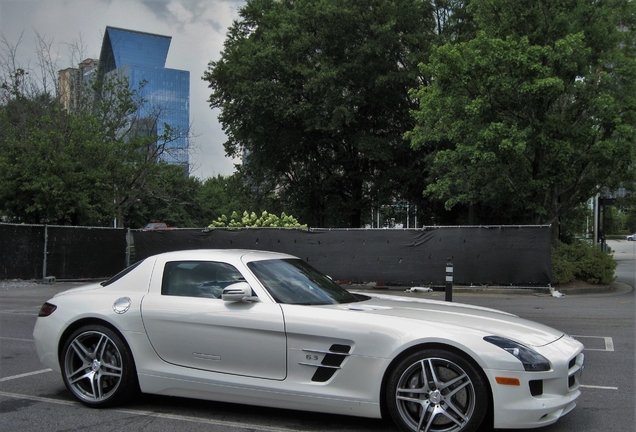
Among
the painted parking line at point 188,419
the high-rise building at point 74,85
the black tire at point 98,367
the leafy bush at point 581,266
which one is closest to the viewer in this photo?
the painted parking line at point 188,419

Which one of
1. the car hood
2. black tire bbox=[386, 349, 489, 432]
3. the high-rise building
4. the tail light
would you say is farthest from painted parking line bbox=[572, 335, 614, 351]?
the high-rise building

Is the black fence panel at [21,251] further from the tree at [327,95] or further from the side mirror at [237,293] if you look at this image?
the side mirror at [237,293]

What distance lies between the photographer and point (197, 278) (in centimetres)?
534

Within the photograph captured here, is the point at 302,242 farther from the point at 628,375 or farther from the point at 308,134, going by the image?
the point at 308,134

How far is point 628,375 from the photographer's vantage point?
6527 millimetres

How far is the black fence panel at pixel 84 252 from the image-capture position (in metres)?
20.1

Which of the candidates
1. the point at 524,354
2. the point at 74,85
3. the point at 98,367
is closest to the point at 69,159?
the point at 74,85

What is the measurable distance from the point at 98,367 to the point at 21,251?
53.2ft

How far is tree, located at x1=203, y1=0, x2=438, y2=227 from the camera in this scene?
28688 mm

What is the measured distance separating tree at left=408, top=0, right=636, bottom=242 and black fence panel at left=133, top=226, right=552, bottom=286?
2.32 meters

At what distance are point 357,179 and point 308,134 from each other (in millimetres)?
3997

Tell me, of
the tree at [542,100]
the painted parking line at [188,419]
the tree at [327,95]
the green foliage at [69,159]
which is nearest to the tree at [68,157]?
the green foliage at [69,159]

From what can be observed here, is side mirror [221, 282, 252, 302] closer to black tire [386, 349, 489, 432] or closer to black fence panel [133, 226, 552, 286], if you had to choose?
black tire [386, 349, 489, 432]

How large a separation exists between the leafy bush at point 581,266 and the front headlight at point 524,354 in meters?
14.2
